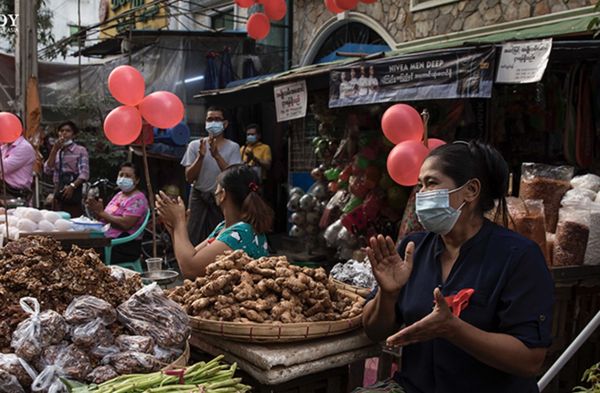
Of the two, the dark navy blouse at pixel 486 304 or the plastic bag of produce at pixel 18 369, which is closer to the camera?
the plastic bag of produce at pixel 18 369

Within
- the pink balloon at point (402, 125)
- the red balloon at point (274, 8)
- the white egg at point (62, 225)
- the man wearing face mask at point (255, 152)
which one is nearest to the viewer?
the pink balloon at point (402, 125)

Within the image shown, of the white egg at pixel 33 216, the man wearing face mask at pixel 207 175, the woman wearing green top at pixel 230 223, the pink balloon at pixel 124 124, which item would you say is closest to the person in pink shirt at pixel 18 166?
the man wearing face mask at pixel 207 175

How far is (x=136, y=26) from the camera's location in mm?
19422

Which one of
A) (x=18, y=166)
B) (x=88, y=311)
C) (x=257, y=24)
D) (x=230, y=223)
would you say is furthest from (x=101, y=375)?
(x=257, y=24)

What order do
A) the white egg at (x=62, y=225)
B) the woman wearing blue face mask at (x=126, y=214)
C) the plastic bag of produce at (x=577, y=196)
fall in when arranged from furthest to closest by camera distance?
the woman wearing blue face mask at (x=126, y=214) → the white egg at (x=62, y=225) → the plastic bag of produce at (x=577, y=196)

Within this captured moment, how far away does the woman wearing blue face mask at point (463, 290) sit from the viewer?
2.12 m

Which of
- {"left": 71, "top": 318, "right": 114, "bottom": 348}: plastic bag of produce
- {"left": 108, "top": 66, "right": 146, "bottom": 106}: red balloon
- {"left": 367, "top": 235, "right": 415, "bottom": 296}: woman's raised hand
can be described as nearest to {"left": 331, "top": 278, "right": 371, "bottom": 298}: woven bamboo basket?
{"left": 367, "top": 235, "right": 415, "bottom": 296}: woman's raised hand

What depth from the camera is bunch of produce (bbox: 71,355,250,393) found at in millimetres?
1934

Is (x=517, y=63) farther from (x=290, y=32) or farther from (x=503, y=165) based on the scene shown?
(x=290, y=32)

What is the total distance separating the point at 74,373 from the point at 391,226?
5322 millimetres

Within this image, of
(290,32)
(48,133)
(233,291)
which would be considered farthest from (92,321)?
(48,133)

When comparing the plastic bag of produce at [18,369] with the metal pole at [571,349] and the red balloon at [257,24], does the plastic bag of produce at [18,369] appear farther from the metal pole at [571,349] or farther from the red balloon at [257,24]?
the red balloon at [257,24]

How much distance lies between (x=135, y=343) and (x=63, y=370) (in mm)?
265

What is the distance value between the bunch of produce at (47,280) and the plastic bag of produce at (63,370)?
0.69ft
